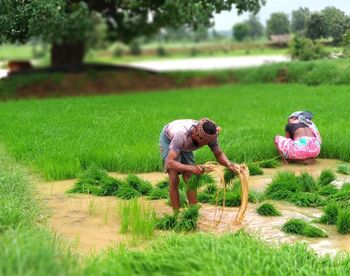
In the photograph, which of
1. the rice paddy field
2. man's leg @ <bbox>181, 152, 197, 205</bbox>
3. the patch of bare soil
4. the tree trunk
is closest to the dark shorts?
man's leg @ <bbox>181, 152, 197, 205</bbox>

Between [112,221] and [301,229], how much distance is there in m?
1.99

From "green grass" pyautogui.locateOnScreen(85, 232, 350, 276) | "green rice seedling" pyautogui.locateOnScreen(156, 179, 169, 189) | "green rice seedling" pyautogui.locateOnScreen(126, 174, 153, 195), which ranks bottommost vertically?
"green rice seedling" pyautogui.locateOnScreen(156, 179, 169, 189)

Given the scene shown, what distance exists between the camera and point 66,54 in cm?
2469

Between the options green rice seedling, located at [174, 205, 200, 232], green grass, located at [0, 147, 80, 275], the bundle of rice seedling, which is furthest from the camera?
the bundle of rice seedling

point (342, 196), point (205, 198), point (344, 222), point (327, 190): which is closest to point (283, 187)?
point (327, 190)

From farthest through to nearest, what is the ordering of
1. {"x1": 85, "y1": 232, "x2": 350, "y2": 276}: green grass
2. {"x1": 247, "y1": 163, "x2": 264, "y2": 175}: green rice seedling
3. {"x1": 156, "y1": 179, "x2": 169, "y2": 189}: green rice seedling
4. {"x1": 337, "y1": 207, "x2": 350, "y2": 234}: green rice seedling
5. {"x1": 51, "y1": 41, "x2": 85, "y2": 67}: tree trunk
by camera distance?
{"x1": 51, "y1": 41, "x2": 85, "y2": 67}: tree trunk, {"x1": 247, "y1": 163, "x2": 264, "y2": 175}: green rice seedling, {"x1": 156, "y1": 179, "x2": 169, "y2": 189}: green rice seedling, {"x1": 337, "y1": 207, "x2": 350, "y2": 234}: green rice seedling, {"x1": 85, "y1": 232, "x2": 350, "y2": 276}: green grass

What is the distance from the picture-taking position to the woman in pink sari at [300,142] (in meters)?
9.41

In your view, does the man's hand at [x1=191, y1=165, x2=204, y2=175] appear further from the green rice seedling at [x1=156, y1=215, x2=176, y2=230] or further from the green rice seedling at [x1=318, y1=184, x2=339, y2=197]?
the green rice seedling at [x1=318, y1=184, x2=339, y2=197]

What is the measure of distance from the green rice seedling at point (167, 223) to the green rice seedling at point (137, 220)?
0.25 feet

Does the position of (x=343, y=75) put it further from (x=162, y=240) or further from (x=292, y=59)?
(x=162, y=240)

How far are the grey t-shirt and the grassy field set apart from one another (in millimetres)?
2620

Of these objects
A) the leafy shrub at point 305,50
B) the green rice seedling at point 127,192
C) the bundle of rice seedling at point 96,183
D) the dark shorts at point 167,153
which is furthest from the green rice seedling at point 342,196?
the leafy shrub at point 305,50

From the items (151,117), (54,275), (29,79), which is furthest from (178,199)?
(29,79)

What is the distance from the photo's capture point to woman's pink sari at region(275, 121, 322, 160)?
9.41m
